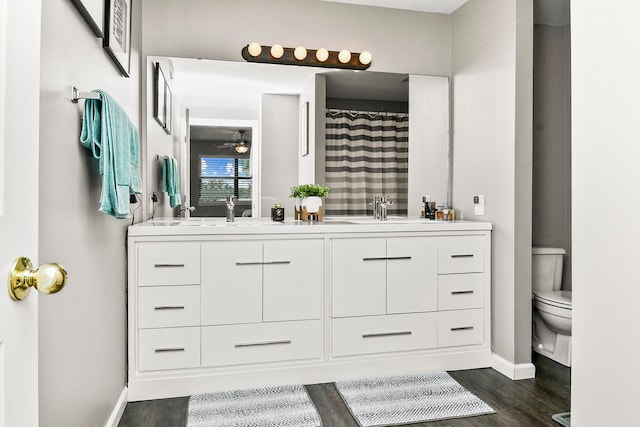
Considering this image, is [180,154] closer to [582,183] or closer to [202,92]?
[202,92]

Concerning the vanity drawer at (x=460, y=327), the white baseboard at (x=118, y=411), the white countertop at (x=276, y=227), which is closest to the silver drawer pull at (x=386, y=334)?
the vanity drawer at (x=460, y=327)

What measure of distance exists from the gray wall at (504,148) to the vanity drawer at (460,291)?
0.41ft

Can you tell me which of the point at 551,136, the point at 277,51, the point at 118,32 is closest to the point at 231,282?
the point at 118,32

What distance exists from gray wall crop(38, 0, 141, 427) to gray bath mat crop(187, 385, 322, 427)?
0.43 m

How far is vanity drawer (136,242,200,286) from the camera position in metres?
2.36

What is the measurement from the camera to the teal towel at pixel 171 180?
111 inches

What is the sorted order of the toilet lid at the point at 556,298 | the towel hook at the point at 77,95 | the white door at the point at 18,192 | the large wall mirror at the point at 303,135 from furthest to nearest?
the large wall mirror at the point at 303,135 < the toilet lid at the point at 556,298 < the towel hook at the point at 77,95 < the white door at the point at 18,192

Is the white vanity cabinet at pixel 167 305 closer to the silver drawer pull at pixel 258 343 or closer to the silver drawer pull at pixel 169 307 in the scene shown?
the silver drawer pull at pixel 169 307

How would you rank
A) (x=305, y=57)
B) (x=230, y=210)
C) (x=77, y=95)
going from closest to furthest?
(x=77, y=95) → (x=230, y=210) → (x=305, y=57)

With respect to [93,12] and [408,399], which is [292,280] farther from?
[93,12]

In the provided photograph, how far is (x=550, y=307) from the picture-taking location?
2801 mm

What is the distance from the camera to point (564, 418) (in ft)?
7.04

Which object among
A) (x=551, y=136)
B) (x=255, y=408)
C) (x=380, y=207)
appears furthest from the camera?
(x=551, y=136)

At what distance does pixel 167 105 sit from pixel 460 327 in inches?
91.8
